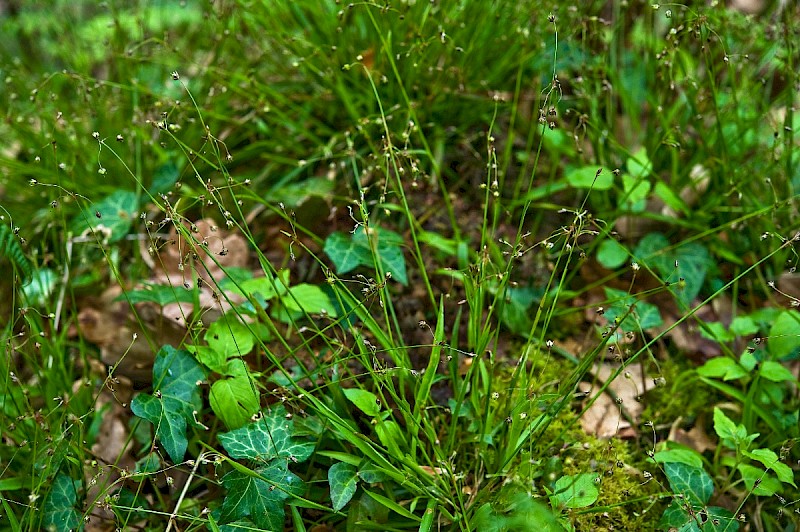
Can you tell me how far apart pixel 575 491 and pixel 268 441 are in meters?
0.66

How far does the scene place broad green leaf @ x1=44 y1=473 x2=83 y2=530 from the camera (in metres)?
1.50

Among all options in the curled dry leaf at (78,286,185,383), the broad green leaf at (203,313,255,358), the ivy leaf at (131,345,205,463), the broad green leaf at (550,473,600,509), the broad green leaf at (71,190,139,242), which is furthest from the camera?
the broad green leaf at (71,190,139,242)

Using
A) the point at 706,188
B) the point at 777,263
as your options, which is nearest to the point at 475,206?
the point at 706,188

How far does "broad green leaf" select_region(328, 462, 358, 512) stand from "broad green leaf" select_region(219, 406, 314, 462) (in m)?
0.07

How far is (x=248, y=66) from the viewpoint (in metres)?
2.31

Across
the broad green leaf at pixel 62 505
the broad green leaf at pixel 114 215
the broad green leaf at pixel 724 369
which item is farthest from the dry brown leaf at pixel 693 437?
the broad green leaf at pixel 114 215

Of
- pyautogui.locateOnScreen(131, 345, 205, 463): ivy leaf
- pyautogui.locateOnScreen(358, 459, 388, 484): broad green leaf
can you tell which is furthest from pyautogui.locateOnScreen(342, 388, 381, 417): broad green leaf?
pyautogui.locateOnScreen(131, 345, 205, 463): ivy leaf

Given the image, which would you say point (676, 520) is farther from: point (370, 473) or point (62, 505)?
point (62, 505)

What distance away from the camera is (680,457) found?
1.53 m

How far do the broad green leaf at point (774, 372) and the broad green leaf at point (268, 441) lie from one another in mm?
1090

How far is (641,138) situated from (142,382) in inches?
68.3

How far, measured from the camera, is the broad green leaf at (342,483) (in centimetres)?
142

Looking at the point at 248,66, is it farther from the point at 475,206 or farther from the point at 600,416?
the point at 600,416

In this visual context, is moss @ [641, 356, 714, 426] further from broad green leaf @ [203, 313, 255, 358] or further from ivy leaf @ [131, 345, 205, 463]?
ivy leaf @ [131, 345, 205, 463]
